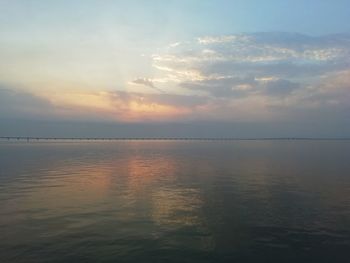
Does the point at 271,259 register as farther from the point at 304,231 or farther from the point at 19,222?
the point at 19,222

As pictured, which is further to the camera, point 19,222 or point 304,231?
point 19,222

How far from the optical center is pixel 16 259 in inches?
837

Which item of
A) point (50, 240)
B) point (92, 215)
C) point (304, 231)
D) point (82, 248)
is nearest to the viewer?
point (82, 248)

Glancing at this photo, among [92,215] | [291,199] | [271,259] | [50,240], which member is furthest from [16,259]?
[291,199]

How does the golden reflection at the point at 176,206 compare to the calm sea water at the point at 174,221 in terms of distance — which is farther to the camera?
the golden reflection at the point at 176,206

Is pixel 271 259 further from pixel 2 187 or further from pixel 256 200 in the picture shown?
pixel 2 187

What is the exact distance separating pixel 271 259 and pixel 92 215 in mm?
16709

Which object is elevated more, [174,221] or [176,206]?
[176,206]

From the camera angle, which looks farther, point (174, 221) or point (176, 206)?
point (176, 206)

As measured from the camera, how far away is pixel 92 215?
1278 inches

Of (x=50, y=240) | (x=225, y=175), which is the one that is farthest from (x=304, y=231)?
(x=225, y=175)

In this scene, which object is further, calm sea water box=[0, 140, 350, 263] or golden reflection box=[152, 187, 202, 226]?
golden reflection box=[152, 187, 202, 226]

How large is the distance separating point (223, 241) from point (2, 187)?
34658mm

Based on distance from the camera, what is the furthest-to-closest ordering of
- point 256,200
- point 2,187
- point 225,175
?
point 225,175 → point 2,187 → point 256,200
